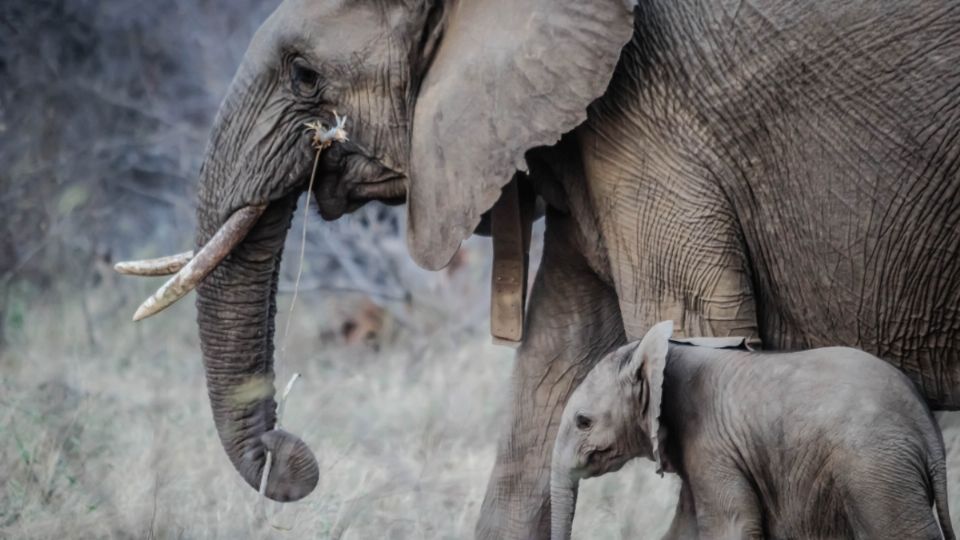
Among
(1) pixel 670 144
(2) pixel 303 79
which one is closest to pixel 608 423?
(1) pixel 670 144

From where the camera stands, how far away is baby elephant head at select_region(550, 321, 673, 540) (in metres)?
4.98

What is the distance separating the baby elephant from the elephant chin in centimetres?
99

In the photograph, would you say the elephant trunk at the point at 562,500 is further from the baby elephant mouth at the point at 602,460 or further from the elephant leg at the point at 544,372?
the elephant leg at the point at 544,372

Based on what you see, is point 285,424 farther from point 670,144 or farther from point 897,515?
point 897,515

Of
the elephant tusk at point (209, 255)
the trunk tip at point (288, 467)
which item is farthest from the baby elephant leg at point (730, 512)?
the elephant tusk at point (209, 255)

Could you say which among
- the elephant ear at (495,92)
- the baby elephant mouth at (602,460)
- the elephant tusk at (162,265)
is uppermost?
the elephant ear at (495,92)

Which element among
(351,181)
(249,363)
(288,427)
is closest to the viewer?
(351,181)

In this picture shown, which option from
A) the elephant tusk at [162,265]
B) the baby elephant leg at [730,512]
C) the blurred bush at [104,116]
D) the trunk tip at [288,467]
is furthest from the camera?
the blurred bush at [104,116]

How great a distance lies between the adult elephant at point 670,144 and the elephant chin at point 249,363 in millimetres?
172

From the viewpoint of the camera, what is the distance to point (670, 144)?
203 inches

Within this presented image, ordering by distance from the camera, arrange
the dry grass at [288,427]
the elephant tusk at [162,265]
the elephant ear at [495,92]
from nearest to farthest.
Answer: the elephant ear at [495,92], the elephant tusk at [162,265], the dry grass at [288,427]

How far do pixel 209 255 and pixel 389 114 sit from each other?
0.65 m

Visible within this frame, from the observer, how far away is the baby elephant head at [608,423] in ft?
16.3

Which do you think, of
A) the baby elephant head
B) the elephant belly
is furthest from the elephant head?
the baby elephant head
